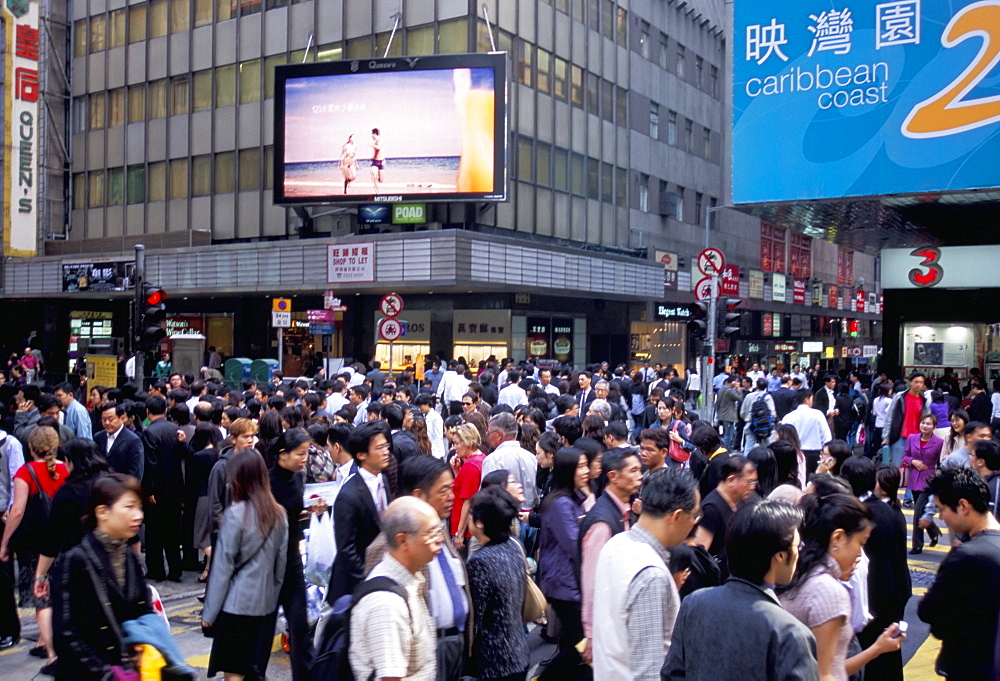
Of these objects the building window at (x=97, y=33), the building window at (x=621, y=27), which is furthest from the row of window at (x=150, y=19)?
the building window at (x=621, y=27)

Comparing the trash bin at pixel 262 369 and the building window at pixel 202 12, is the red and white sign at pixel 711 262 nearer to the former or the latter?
the trash bin at pixel 262 369

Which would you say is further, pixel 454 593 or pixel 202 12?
pixel 202 12

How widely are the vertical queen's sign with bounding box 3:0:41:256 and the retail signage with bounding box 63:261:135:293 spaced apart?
10.2 ft

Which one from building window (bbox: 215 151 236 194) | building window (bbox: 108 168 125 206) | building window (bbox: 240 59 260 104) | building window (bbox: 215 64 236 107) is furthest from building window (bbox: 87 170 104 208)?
building window (bbox: 240 59 260 104)

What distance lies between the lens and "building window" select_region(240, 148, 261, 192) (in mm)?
31531

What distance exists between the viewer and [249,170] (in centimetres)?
3167

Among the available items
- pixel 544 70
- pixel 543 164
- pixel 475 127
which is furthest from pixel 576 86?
pixel 475 127

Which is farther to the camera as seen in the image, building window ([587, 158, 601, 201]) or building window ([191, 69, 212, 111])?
building window ([587, 158, 601, 201])

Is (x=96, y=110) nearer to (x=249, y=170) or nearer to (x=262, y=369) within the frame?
(x=249, y=170)

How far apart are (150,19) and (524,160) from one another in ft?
50.9

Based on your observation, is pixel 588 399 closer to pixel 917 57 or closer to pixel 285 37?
pixel 917 57

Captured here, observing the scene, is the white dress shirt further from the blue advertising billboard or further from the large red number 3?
the large red number 3

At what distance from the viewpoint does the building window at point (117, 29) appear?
115 feet

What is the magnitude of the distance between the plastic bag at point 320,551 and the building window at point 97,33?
112ft
